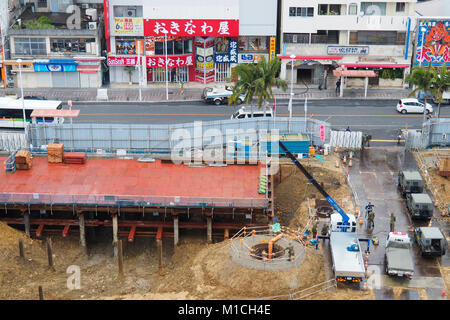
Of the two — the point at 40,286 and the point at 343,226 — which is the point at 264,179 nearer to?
the point at 343,226

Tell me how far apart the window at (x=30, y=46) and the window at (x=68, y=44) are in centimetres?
126

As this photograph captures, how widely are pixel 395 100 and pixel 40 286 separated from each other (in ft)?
180

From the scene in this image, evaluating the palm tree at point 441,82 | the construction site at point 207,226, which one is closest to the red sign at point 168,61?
the construction site at point 207,226

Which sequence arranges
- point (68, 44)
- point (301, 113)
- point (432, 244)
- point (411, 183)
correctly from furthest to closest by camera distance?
point (68, 44), point (301, 113), point (411, 183), point (432, 244)

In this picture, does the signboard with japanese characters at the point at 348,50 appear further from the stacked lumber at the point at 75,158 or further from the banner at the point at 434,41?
the stacked lumber at the point at 75,158

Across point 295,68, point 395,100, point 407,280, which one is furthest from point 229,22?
point 407,280

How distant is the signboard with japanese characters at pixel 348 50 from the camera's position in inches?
3625

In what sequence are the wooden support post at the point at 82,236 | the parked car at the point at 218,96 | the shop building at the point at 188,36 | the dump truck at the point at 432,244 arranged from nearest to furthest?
the dump truck at the point at 432,244, the wooden support post at the point at 82,236, the parked car at the point at 218,96, the shop building at the point at 188,36

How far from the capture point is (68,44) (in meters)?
91.2

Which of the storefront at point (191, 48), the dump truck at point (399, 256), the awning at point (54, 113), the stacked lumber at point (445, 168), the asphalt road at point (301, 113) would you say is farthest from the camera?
the storefront at point (191, 48)

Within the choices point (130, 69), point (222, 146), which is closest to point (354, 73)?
point (222, 146)

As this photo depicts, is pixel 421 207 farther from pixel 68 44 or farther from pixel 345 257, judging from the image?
pixel 68 44

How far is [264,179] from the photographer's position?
196ft

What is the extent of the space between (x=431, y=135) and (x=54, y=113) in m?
38.3
